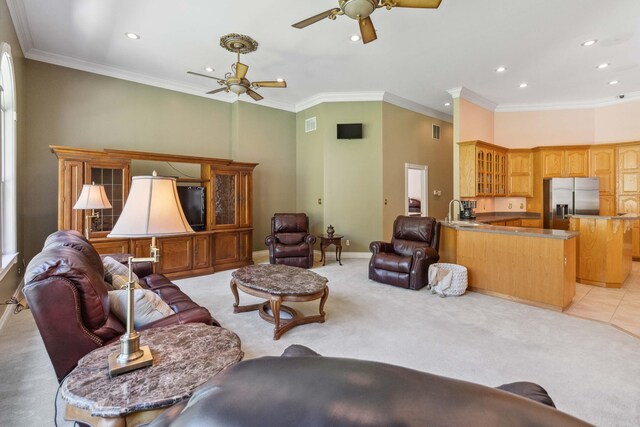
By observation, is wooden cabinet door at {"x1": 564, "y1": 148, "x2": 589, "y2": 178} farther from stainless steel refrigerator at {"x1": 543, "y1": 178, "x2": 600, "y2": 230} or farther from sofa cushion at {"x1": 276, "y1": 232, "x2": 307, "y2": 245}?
sofa cushion at {"x1": 276, "y1": 232, "x2": 307, "y2": 245}

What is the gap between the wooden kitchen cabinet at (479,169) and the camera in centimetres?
579

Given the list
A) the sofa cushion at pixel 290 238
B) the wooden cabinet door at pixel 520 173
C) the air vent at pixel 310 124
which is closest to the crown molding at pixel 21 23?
the sofa cushion at pixel 290 238

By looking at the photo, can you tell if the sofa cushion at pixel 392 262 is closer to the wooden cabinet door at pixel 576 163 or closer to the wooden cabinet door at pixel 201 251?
the wooden cabinet door at pixel 201 251

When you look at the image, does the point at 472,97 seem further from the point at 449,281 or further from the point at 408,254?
the point at 449,281

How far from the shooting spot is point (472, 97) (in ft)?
20.5

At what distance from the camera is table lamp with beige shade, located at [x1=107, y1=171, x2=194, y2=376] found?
1.25 meters

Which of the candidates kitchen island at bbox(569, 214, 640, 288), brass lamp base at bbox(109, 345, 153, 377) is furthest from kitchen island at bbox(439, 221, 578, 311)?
brass lamp base at bbox(109, 345, 153, 377)

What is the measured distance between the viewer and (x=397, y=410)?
41cm

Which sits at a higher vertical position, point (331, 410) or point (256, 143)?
point (256, 143)

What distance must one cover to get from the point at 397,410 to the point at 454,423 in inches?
2.8

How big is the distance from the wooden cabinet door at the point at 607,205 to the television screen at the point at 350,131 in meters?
5.11

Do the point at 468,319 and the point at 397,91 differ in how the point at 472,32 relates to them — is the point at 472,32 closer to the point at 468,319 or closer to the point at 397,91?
the point at 397,91

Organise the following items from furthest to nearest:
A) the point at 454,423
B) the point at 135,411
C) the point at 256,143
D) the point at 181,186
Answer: the point at 256,143 → the point at 181,186 → the point at 135,411 → the point at 454,423

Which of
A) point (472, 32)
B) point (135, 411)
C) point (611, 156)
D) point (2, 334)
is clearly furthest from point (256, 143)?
point (611, 156)
